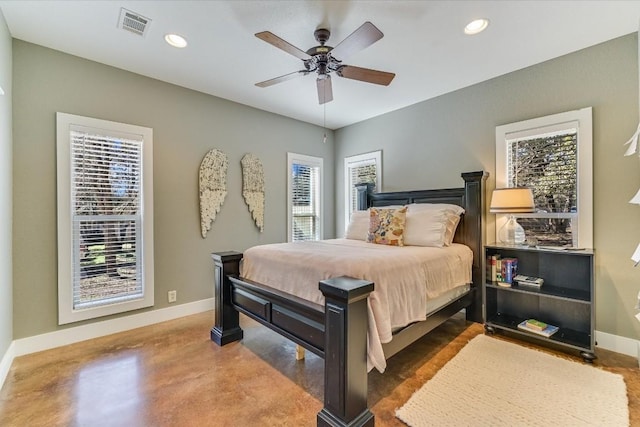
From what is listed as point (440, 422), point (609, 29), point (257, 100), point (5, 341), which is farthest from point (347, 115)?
point (5, 341)

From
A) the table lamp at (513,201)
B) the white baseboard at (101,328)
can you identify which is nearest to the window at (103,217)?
the white baseboard at (101,328)

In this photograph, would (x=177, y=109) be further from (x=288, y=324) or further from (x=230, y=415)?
(x=230, y=415)

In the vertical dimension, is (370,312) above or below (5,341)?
above

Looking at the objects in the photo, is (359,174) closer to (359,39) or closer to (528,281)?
(528,281)

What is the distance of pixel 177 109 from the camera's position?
11.2 feet

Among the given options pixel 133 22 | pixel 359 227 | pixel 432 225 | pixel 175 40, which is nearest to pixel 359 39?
pixel 175 40

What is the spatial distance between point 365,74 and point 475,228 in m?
2.03

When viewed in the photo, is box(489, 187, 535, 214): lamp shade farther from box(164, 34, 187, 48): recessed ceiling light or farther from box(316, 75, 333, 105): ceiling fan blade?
box(164, 34, 187, 48): recessed ceiling light

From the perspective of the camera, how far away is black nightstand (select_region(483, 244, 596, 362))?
2.42m

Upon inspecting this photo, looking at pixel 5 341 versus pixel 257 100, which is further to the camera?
pixel 257 100

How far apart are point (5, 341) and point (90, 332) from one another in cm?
64

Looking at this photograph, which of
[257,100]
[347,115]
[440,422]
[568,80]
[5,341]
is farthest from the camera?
[347,115]

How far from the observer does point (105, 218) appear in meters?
2.93

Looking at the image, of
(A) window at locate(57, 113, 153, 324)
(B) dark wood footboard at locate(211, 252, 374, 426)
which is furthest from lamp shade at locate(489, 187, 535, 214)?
(A) window at locate(57, 113, 153, 324)
